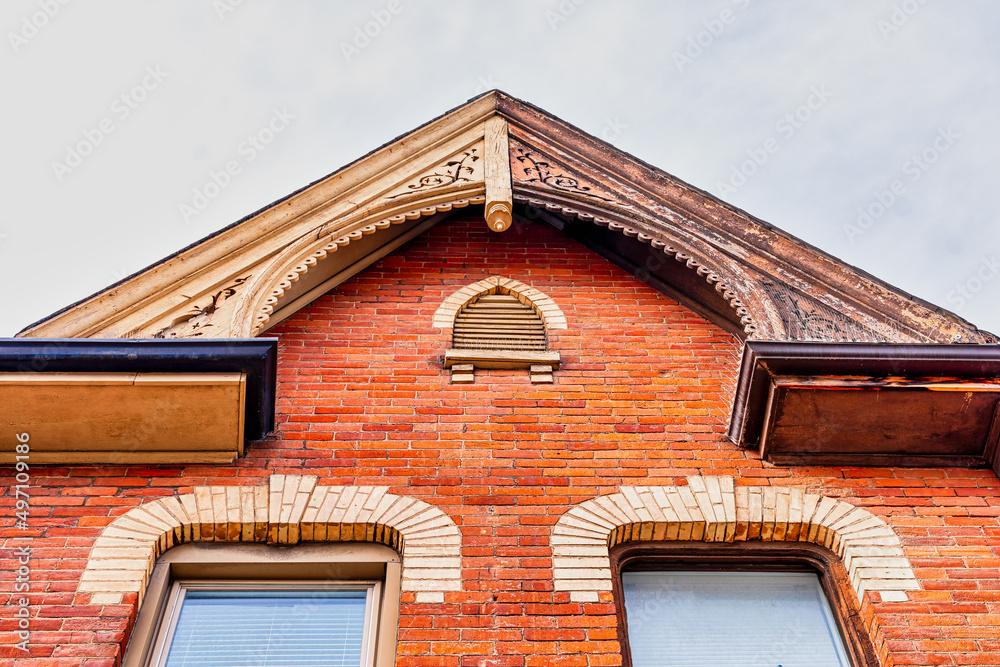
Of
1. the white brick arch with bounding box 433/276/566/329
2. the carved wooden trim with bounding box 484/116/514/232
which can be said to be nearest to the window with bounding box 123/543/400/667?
the white brick arch with bounding box 433/276/566/329

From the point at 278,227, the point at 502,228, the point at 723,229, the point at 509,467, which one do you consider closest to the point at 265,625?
the point at 509,467

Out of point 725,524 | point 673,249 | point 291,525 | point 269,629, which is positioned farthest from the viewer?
point 673,249

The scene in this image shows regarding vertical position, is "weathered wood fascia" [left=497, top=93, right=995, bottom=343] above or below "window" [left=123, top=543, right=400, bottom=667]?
above

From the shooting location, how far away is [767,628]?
17.9ft

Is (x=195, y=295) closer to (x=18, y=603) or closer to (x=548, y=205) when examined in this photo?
(x=18, y=603)

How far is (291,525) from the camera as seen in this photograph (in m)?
5.62

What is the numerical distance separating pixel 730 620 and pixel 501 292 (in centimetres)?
350

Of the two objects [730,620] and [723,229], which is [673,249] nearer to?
[723,229]

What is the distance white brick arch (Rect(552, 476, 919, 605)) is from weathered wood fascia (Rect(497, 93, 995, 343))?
5.74 feet

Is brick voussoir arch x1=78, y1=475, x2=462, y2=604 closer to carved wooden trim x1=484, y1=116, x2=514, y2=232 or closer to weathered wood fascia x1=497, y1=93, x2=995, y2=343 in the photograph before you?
carved wooden trim x1=484, y1=116, x2=514, y2=232

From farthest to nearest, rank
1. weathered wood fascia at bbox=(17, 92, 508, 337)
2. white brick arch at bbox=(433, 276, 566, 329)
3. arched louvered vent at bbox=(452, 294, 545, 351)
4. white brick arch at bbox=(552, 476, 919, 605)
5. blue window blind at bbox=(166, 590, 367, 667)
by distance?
1. white brick arch at bbox=(433, 276, 566, 329)
2. arched louvered vent at bbox=(452, 294, 545, 351)
3. weathered wood fascia at bbox=(17, 92, 508, 337)
4. white brick arch at bbox=(552, 476, 919, 605)
5. blue window blind at bbox=(166, 590, 367, 667)

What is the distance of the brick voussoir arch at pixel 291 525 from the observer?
5320 mm

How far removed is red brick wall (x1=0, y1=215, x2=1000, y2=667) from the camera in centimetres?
499

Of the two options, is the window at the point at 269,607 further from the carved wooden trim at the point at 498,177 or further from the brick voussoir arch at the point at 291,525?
the carved wooden trim at the point at 498,177
